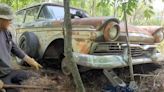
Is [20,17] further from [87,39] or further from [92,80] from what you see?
[87,39]

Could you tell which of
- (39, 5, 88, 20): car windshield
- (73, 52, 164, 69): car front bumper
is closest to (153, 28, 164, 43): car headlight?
(73, 52, 164, 69): car front bumper

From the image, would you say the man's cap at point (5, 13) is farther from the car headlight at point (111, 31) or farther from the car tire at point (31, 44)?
the car tire at point (31, 44)

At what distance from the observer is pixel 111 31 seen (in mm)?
5070

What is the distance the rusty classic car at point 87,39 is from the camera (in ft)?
16.4

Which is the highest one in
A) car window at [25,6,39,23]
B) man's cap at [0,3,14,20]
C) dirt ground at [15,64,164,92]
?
man's cap at [0,3,14,20]

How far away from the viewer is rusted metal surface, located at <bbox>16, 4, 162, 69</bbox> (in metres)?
4.94

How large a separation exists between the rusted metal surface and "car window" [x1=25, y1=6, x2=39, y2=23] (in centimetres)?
90

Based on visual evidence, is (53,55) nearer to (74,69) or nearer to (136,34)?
(136,34)

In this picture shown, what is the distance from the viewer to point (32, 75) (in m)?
5.46

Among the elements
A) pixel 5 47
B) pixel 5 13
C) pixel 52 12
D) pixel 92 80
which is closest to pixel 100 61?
pixel 92 80

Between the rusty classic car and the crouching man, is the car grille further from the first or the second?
the crouching man

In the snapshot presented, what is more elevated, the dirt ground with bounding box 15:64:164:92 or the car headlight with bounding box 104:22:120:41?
the car headlight with bounding box 104:22:120:41

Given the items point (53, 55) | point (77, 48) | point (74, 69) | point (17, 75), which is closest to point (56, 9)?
point (53, 55)

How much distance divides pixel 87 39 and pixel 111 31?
404mm
